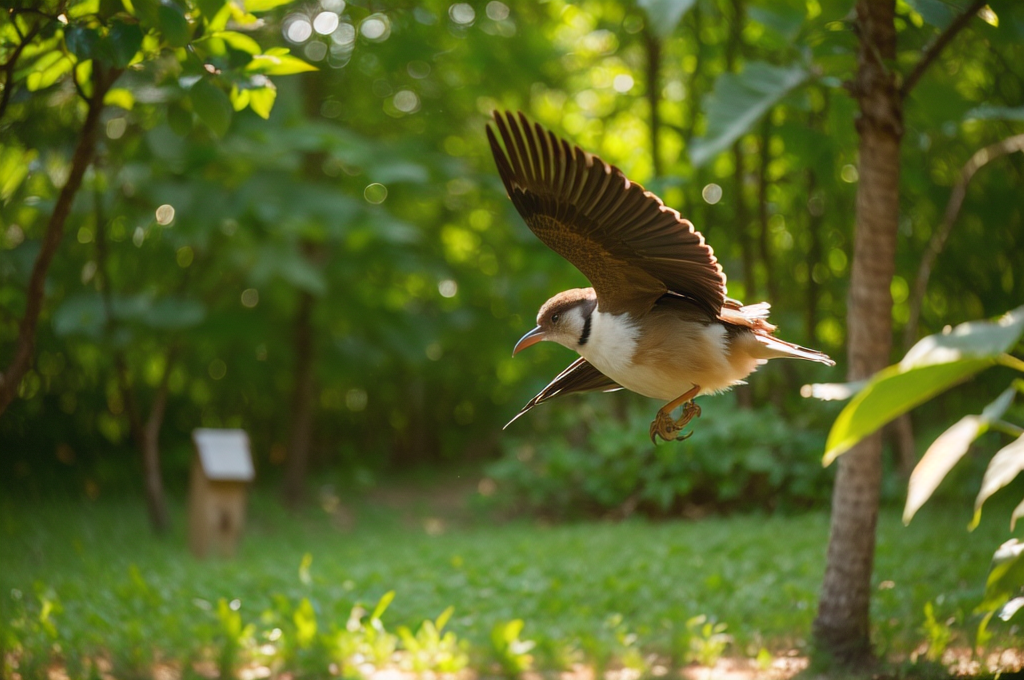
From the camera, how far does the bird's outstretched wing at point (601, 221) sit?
6.22 feet

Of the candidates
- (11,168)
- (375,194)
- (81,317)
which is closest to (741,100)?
(11,168)

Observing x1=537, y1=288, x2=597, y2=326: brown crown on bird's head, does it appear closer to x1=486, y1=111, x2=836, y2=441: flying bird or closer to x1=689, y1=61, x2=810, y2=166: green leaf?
x1=486, y1=111, x2=836, y2=441: flying bird

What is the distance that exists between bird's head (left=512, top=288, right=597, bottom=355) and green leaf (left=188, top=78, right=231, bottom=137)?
40.6 inches

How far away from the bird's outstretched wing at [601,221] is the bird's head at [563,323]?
6 centimetres

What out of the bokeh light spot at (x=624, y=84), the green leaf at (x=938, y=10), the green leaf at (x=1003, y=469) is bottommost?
the bokeh light spot at (x=624, y=84)

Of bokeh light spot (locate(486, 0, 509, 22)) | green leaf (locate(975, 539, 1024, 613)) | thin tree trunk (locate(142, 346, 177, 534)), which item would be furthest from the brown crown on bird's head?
bokeh light spot (locate(486, 0, 509, 22))

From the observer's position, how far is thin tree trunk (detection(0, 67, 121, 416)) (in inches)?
110

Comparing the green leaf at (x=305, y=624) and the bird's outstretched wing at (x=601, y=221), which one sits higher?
the bird's outstretched wing at (x=601, y=221)

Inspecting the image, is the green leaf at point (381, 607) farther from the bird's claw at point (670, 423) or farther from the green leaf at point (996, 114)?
the green leaf at point (996, 114)

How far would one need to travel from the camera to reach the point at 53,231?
285cm

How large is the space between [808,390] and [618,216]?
561 mm

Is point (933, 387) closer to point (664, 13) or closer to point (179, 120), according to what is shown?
point (664, 13)

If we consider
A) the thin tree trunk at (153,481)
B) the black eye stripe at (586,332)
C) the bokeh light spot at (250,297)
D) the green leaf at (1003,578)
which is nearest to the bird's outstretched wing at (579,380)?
the black eye stripe at (586,332)

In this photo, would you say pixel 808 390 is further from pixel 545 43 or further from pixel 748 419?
pixel 545 43
